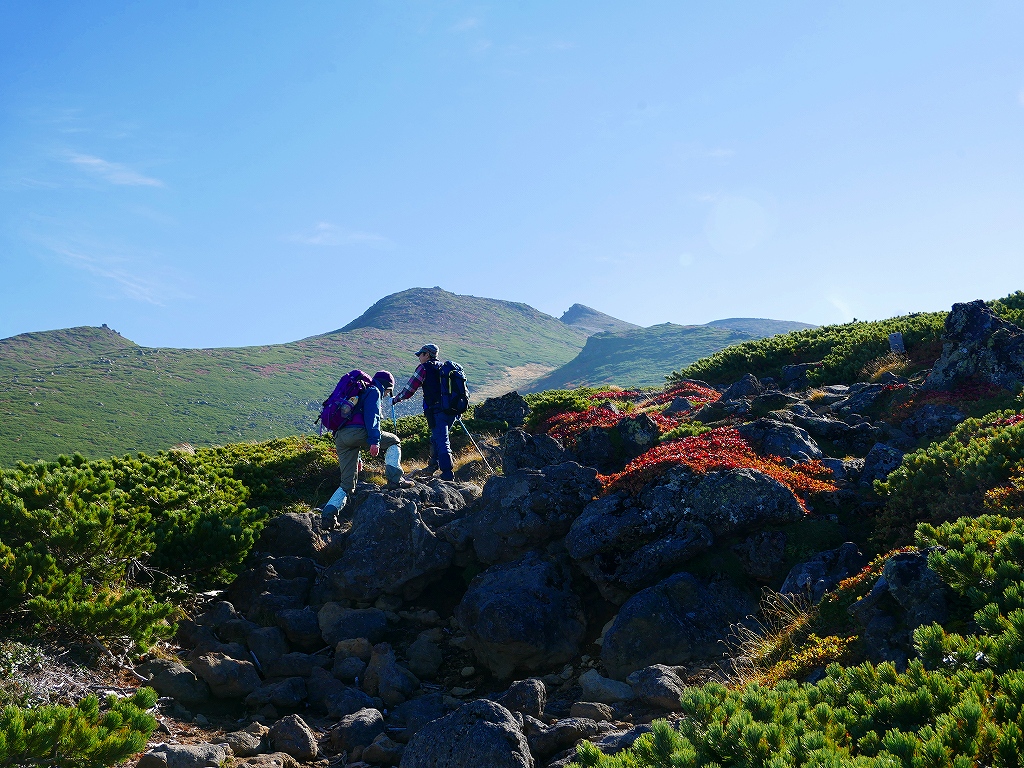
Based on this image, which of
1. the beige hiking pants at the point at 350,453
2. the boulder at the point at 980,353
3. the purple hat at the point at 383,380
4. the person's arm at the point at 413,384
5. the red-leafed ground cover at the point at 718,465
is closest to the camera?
the red-leafed ground cover at the point at 718,465

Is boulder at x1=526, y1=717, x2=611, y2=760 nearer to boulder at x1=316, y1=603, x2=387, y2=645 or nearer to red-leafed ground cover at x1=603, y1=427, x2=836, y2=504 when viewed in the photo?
boulder at x1=316, y1=603, x2=387, y2=645

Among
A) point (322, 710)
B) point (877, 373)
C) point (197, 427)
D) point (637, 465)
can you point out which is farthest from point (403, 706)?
point (197, 427)

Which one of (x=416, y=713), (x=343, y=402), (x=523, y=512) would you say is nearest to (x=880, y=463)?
(x=523, y=512)

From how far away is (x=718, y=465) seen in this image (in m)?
10.4

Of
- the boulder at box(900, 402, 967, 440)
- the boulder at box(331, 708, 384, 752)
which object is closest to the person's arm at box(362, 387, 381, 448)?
the boulder at box(331, 708, 384, 752)

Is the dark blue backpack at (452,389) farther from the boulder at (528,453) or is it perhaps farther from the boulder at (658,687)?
the boulder at (658,687)

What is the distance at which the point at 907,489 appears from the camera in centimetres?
930

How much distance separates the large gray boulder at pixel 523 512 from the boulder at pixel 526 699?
3358mm

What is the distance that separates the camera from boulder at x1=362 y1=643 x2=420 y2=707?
869cm

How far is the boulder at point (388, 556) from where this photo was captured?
35.6ft

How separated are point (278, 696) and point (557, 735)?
385 centimetres

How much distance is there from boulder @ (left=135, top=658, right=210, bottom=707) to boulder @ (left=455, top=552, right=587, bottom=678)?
3419 millimetres

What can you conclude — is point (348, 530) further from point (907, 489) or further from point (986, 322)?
point (986, 322)

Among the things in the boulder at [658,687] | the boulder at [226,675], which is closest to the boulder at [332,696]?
the boulder at [226,675]
